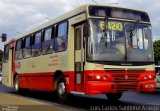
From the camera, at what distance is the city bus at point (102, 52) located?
13.7 meters

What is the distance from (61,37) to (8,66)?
30.2 feet

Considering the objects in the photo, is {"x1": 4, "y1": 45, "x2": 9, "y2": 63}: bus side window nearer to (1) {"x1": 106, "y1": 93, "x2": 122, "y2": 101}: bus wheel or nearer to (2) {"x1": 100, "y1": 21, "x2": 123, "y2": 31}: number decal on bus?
(1) {"x1": 106, "y1": 93, "x2": 122, "y2": 101}: bus wheel

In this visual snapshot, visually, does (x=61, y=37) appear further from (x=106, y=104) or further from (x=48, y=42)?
(x=106, y=104)

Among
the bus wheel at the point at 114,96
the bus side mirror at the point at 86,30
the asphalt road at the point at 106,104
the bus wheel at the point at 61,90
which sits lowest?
the asphalt road at the point at 106,104

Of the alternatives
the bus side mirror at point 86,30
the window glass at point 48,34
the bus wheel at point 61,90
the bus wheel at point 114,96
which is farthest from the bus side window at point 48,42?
the bus side mirror at point 86,30

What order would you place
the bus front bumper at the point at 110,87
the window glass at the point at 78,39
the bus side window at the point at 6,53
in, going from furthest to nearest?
the bus side window at the point at 6,53 → the window glass at the point at 78,39 → the bus front bumper at the point at 110,87

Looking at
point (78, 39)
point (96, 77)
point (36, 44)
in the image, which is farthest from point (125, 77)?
point (36, 44)

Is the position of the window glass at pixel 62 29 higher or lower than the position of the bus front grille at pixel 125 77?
higher

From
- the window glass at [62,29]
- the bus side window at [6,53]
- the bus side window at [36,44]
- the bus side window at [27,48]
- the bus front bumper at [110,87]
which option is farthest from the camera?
the bus side window at [6,53]

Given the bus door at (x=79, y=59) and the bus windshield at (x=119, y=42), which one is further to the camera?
the bus door at (x=79, y=59)

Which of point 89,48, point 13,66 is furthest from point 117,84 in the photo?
point 13,66

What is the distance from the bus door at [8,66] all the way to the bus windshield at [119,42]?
11170 millimetres

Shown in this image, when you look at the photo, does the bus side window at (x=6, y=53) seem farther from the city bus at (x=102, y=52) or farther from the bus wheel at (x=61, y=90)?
the bus wheel at (x=61, y=90)

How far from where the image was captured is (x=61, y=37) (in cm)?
1619
